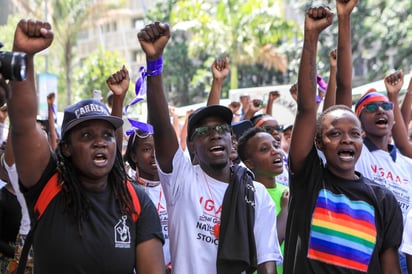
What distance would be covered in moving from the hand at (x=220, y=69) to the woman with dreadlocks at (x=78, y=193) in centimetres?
226

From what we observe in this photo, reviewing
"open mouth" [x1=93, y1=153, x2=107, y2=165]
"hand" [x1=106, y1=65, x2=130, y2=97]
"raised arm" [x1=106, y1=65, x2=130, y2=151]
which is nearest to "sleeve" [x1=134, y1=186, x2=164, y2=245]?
"open mouth" [x1=93, y1=153, x2=107, y2=165]

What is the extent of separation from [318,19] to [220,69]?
6.92ft

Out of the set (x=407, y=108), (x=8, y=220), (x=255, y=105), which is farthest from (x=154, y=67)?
(x=255, y=105)

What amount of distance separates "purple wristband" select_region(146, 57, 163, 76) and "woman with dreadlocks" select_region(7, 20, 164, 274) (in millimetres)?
470

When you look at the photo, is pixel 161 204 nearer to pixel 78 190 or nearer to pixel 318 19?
pixel 78 190

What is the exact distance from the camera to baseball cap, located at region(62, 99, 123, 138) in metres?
3.51

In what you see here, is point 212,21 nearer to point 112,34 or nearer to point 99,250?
point 112,34

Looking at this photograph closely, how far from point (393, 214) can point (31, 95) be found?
2.06 metres

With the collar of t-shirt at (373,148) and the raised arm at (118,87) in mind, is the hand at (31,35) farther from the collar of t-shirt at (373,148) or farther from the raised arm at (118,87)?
the collar of t-shirt at (373,148)

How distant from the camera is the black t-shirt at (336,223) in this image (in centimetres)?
367

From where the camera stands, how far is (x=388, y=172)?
516 cm

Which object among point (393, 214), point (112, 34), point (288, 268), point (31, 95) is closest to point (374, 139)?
point (393, 214)

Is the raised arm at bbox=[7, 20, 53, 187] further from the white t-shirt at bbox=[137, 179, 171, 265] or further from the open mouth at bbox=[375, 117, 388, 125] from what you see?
the open mouth at bbox=[375, 117, 388, 125]

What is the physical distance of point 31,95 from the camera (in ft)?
10.6
